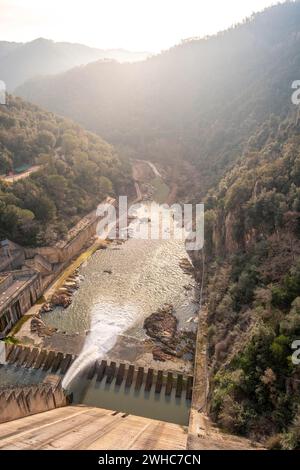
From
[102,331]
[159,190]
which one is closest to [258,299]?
[102,331]

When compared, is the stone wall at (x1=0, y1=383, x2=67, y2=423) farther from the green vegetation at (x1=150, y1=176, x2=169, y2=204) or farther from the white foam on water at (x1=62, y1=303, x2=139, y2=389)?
the green vegetation at (x1=150, y1=176, x2=169, y2=204)

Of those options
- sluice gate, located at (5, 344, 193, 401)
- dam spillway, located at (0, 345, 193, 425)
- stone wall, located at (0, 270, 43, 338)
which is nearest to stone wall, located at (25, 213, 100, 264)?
stone wall, located at (0, 270, 43, 338)

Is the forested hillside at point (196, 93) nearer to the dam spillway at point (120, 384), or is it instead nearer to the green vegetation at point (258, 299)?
the green vegetation at point (258, 299)

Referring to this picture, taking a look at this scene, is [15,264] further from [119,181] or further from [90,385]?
[119,181]

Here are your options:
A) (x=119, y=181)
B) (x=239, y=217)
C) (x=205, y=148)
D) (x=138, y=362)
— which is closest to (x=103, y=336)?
(x=138, y=362)
